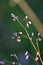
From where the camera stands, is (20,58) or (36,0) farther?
(36,0)

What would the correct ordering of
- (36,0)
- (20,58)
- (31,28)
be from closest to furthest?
(20,58)
(31,28)
(36,0)

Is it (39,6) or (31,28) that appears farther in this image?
(39,6)

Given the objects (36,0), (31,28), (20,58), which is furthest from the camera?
(36,0)

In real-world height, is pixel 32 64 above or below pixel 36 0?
below

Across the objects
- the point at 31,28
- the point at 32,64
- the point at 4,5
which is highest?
the point at 4,5

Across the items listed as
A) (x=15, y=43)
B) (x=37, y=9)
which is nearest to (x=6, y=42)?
(x=15, y=43)

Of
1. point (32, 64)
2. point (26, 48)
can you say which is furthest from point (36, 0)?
point (32, 64)

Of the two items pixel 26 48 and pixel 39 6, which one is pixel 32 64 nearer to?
pixel 26 48

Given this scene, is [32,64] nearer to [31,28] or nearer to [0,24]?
[31,28]

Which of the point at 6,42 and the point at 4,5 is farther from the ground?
the point at 4,5
